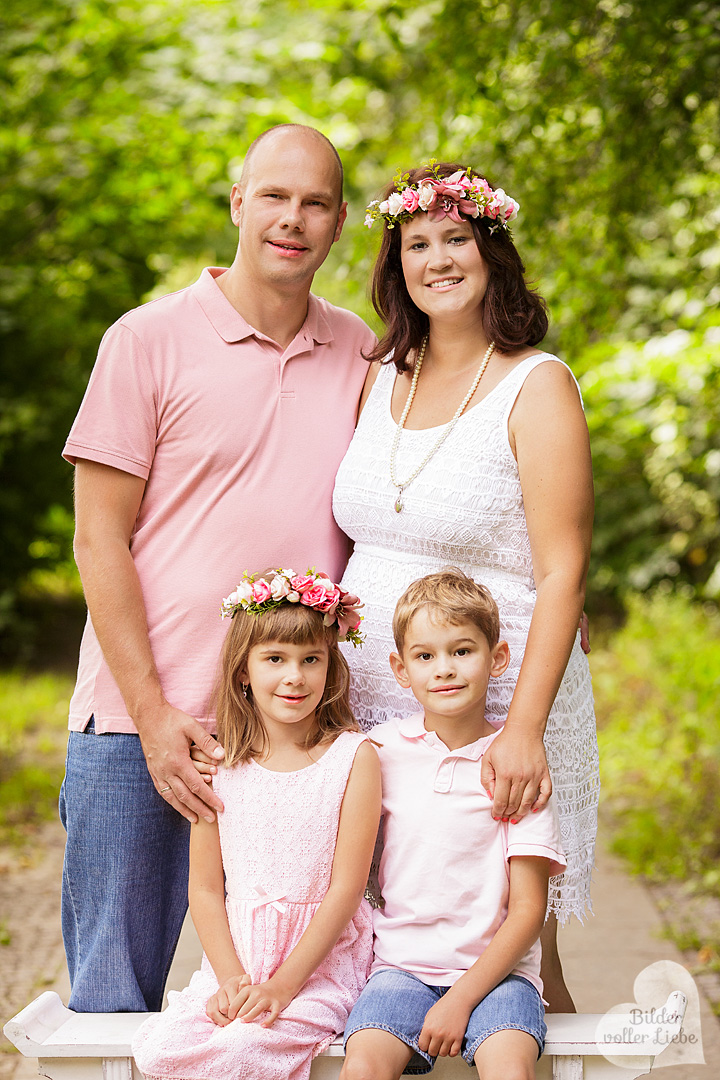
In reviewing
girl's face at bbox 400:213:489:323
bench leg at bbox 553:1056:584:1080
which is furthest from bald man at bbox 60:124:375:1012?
bench leg at bbox 553:1056:584:1080

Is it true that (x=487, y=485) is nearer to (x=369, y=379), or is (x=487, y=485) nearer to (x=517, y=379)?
(x=517, y=379)

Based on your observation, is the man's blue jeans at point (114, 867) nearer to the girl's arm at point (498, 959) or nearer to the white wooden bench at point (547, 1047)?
the white wooden bench at point (547, 1047)

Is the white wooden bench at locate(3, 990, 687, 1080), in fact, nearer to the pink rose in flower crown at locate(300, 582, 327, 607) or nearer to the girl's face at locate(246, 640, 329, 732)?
the girl's face at locate(246, 640, 329, 732)

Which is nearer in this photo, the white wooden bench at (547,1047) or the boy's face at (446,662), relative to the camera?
the white wooden bench at (547,1047)

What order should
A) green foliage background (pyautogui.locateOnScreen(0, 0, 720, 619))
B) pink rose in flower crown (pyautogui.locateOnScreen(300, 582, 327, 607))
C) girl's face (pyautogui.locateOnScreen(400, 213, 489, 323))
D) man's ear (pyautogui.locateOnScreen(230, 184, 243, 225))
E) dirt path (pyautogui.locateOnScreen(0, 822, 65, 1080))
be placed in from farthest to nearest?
green foliage background (pyautogui.locateOnScreen(0, 0, 720, 619)) < dirt path (pyautogui.locateOnScreen(0, 822, 65, 1080)) < man's ear (pyautogui.locateOnScreen(230, 184, 243, 225)) < girl's face (pyautogui.locateOnScreen(400, 213, 489, 323)) < pink rose in flower crown (pyautogui.locateOnScreen(300, 582, 327, 607))

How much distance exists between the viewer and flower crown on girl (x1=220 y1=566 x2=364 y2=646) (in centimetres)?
238

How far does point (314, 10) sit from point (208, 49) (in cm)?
112

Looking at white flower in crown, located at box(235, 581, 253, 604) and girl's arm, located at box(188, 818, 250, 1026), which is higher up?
white flower in crown, located at box(235, 581, 253, 604)

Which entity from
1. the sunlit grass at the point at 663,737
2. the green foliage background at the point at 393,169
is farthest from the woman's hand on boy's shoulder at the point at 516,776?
the sunlit grass at the point at 663,737

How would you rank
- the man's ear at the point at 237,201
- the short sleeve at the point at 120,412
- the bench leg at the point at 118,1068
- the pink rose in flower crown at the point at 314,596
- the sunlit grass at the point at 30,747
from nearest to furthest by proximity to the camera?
the bench leg at the point at 118,1068
the pink rose in flower crown at the point at 314,596
the short sleeve at the point at 120,412
the man's ear at the point at 237,201
the sunlit grass at the point at 30,747

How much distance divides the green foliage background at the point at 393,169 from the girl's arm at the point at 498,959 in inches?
116

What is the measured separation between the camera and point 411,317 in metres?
2.80

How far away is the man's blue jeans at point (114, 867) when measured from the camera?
2.56 m

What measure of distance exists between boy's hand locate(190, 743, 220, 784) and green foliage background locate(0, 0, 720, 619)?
2.69 meters
